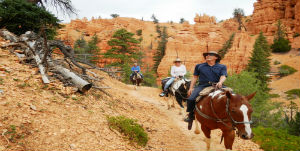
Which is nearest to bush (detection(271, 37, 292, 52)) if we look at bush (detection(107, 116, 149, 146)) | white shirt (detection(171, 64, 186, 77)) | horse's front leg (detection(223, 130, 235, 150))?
white shirt (detection(171, 64, 186, 77))

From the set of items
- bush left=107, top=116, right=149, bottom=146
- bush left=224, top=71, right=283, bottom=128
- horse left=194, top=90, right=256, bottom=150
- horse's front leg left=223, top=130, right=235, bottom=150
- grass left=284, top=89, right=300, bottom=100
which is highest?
horse left=194, top=90, right=256, bottom=150

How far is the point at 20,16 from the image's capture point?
27.6ft

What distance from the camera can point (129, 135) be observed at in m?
4.54

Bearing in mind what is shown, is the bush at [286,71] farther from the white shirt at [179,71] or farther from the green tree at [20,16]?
the green tree at [20,16]

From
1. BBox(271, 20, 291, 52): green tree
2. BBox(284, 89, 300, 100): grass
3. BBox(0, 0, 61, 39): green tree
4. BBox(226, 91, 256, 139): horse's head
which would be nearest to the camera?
BBox(226, 91, 256, 139): horse's head

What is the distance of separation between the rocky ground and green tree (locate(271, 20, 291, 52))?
54565 millimetres

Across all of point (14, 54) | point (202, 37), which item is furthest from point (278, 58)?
point (14, 54)

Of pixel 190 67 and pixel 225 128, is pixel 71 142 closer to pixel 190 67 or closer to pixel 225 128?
pixel 225 128

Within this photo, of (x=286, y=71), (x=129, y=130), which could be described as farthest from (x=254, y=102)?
(x=286, y=71)

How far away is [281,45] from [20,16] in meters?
59.5

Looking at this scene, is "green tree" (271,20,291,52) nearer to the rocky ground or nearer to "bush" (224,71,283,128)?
"bush" (224,71,283,128)

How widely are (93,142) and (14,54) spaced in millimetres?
5730

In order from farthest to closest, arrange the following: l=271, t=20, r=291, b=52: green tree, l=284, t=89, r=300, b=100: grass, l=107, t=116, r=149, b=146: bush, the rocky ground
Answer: l=271, t=20, r=291, b=52: green tree → l=284, t=89, r=300, b=100: grass → l=107, t=116, r=149, b=146: bush → the rocky ground

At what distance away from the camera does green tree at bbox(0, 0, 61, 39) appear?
794 centimetres
